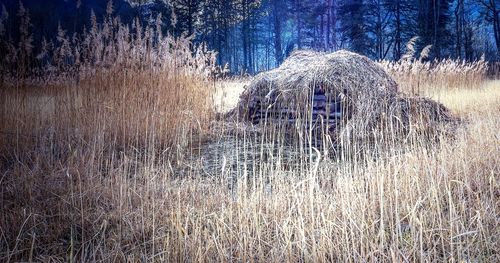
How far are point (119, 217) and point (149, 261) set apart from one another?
0.50 meters

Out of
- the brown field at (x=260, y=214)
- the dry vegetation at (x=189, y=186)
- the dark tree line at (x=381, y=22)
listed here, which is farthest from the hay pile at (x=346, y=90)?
the dark tree line at (x=381, y=22)

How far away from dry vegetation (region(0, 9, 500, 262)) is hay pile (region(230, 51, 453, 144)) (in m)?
0.95

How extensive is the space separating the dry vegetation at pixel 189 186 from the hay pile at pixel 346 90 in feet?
3.13

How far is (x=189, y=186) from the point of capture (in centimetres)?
239

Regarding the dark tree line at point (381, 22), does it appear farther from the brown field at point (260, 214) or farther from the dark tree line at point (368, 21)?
the brown field at point (260, 214)

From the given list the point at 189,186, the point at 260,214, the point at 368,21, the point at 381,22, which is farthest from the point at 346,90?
the point at 368,21

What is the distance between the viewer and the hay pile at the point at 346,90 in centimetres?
450

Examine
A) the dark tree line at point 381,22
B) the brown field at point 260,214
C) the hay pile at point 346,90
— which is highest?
the dark tree line at point 381,22

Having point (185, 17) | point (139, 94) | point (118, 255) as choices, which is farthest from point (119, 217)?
point (185, 17)

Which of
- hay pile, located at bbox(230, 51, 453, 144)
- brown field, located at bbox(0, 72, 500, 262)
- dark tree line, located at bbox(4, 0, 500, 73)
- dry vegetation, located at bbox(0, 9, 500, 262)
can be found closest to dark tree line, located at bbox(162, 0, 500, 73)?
dark tree line, located at bbox(4, 0, 500, 73)

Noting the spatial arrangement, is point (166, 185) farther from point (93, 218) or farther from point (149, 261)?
point (149, 261)

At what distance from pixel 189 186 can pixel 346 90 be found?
306 cm

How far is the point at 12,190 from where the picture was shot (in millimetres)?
2260

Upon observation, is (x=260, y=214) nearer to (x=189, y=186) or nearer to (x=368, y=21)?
(x=189, y=186)
